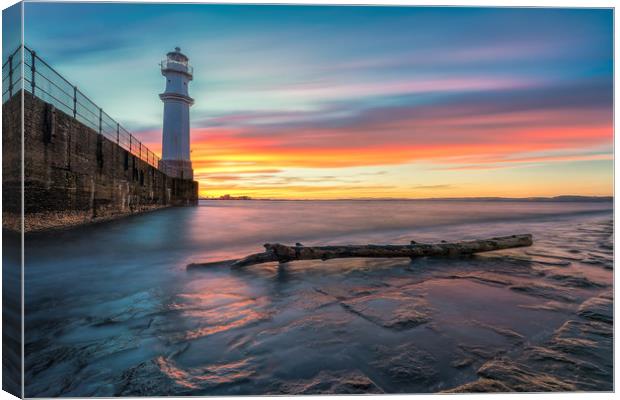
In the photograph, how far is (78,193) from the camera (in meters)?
8.69

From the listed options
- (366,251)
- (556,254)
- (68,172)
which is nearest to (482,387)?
(366,251)

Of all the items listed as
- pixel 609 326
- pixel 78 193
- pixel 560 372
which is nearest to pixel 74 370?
pixel 560 372

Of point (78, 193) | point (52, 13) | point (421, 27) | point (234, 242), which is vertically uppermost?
point (421, 27)

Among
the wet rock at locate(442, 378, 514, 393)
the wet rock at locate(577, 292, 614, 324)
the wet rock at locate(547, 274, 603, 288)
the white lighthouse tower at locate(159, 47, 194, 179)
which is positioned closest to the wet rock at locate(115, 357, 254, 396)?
the wet rock at locate(442, 378, 514, 393)

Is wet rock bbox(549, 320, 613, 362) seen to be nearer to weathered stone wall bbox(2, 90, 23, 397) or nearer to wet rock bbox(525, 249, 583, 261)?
weathered stone wall bbox(2, 90, 23, 397)

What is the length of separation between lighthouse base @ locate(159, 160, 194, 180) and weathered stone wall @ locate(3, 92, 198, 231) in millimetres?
12798

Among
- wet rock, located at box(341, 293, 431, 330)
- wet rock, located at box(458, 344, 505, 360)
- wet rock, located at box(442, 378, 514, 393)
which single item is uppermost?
wet rock, located at box(341, 293, 431, 330)

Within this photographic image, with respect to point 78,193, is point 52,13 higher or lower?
higher

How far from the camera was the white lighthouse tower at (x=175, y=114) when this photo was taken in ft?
86.1

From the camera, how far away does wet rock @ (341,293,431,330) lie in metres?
2.84

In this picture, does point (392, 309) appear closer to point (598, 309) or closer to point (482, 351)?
point (482, 351)

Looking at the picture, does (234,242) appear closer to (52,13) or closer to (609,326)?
(52,13)

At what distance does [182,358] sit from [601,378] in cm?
279

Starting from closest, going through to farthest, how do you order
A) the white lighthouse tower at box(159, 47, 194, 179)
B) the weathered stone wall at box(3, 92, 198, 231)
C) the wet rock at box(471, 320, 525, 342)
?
the wet rock at box(471, 320, 525, 342) → the weathered stone wall at box(3, 92, 198, 231) → the white lighthouse tower at box(159, 47, 194, 179)
